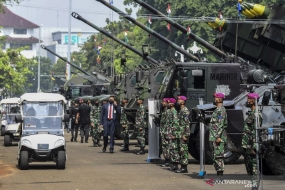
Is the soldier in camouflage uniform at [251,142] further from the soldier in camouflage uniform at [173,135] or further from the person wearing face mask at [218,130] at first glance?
the soldier in camouflage uniform at [173,135]

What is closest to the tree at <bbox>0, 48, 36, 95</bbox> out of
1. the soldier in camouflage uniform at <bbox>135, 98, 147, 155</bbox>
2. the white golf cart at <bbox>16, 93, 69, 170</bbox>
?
the soldier in camouflage uniform at <bbox>135, 98, 147, 155</bbox>

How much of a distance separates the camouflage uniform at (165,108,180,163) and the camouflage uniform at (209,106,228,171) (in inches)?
106

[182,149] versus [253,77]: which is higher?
[253,77]

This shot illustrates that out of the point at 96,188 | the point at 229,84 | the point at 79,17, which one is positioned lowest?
the point at 96,188

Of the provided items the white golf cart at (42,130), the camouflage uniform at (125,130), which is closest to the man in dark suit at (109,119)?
the camouflage uniform at (125,130)

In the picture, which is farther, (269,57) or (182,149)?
(269,57)

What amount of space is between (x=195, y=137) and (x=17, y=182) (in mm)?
6181

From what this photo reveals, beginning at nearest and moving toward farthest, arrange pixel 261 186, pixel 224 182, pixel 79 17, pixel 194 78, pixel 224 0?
pixel 261 186 → pixel 224 182 → pixel 194 78 → pixel 79 17 → pixel 224 0

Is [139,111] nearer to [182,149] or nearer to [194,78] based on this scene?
[194,78]

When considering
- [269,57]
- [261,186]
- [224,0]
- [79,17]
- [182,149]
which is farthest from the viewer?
[224,0]

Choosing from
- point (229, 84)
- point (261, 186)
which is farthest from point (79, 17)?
point (261, 186)

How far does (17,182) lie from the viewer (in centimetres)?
1895

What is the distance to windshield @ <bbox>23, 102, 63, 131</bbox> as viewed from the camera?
74.9 feet

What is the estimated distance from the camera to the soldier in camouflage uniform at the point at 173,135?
70.7ft
